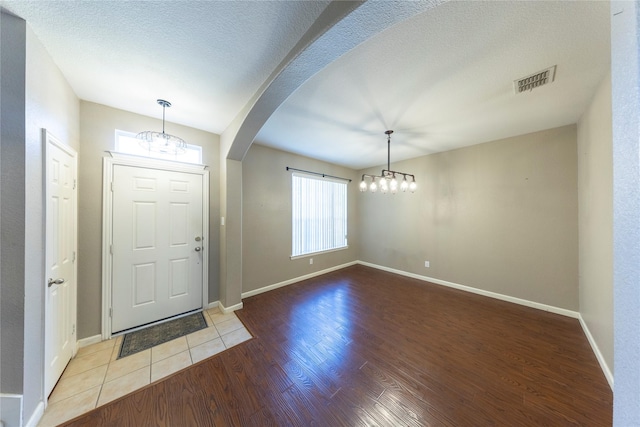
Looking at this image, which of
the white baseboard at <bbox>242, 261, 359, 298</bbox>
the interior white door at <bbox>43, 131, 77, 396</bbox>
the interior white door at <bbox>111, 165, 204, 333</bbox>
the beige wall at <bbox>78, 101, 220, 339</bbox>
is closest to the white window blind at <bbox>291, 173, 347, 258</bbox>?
the white baseboard at <bbox>242, 261, 359, 298</bbox>

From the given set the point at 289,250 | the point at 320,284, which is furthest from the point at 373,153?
the point at 320,284

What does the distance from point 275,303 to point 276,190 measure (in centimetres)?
195

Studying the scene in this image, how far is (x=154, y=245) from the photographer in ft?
8.14

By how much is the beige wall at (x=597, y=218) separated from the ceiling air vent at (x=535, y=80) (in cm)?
44

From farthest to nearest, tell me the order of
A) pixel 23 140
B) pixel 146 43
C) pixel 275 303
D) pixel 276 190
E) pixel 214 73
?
pixel 276 190 → pixel 275 303 → pixel 214 73 → pixel 146 43 → pixel 23 140

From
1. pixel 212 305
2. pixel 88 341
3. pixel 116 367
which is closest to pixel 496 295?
pixel 212 305

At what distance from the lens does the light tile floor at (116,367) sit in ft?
4.85

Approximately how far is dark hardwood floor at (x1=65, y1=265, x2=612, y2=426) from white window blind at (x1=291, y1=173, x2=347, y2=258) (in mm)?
1617

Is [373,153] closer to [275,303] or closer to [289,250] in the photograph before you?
[289,250]

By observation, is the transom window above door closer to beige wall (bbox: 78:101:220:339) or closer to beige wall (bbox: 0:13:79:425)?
beige wall (bbox: 78:101:220:339)

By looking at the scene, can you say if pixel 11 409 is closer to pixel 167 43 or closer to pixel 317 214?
pixel 167 43

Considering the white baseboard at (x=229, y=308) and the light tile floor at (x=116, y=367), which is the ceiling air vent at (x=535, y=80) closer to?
the light tile floor at (x=116, y=367)

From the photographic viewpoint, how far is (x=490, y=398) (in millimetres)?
1524

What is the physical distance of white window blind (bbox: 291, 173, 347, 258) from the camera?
4031 millimetres
